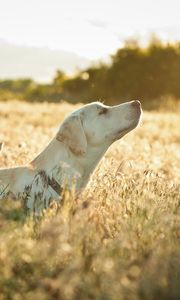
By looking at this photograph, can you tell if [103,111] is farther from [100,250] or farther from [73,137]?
[100,250]

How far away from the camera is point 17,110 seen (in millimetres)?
29484

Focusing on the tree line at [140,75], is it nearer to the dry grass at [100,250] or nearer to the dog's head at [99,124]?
the dog's head at [99,124]

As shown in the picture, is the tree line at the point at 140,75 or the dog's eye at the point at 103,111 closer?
the dog's eye at the point at 103,111

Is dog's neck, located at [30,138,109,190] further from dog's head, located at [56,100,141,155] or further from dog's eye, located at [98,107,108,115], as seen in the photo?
dog's eye, located at [98,107,108,115]

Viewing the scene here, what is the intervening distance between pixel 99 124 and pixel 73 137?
0.46 m

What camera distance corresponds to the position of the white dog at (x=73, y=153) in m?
7.21

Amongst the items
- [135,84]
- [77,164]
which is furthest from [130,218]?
[135,84]

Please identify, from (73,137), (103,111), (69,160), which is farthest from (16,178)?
(103,111)

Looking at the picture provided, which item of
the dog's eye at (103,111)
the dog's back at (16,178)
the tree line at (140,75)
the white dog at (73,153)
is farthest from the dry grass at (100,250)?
the tree line at (140,75)

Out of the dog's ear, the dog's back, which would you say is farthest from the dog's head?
the dog's back

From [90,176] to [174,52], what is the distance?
145 ft

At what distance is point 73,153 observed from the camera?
7.44m

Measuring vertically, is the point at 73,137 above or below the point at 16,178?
above

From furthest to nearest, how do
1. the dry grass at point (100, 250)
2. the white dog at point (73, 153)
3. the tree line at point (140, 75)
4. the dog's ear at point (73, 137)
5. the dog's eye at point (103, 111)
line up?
1. the tree line at point (140, 75)
2. the dog's eye at point (103, 111)
3. the dog's ear at point (73, 137)
4. the white dog at point (73, 153)
5. the dry grass at point (100, 250)
